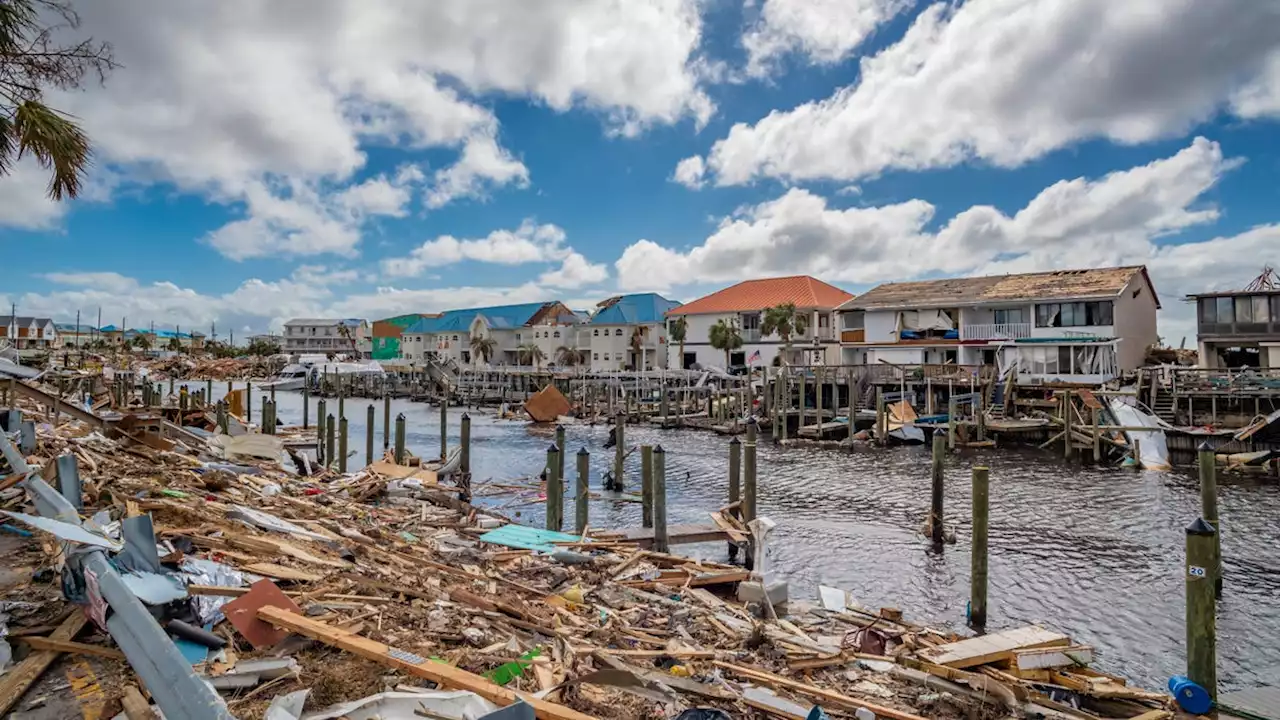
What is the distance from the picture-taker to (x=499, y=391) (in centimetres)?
6794

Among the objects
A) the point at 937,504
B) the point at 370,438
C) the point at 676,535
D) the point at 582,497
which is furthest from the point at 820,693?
the point at 370,438

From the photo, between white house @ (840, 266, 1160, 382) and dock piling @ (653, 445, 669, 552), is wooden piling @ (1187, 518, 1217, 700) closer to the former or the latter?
dock piling @ (653, 445, 669, 552)

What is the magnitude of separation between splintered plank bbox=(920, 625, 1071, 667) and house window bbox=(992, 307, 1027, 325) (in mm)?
42159

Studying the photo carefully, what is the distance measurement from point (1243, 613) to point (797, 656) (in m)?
10.4

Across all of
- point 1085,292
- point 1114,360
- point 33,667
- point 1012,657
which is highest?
point 1085,292

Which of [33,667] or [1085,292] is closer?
[33,667]

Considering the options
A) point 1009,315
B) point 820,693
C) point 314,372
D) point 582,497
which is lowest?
point 820,693

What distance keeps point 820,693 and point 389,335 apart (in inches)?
5159

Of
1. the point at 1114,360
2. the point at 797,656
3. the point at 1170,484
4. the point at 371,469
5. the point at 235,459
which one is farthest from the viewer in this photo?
the point at 1114,360

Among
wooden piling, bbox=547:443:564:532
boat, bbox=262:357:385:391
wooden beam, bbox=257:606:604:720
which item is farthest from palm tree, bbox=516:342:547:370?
wooden beam, bbox=257:606:604:720

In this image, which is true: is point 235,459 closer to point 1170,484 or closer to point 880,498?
point 880,498

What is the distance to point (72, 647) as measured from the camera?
5.38 metres

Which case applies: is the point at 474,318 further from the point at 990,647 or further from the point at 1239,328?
the point at 990,647

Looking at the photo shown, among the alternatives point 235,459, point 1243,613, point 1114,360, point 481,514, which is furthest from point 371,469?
point 1114,360
